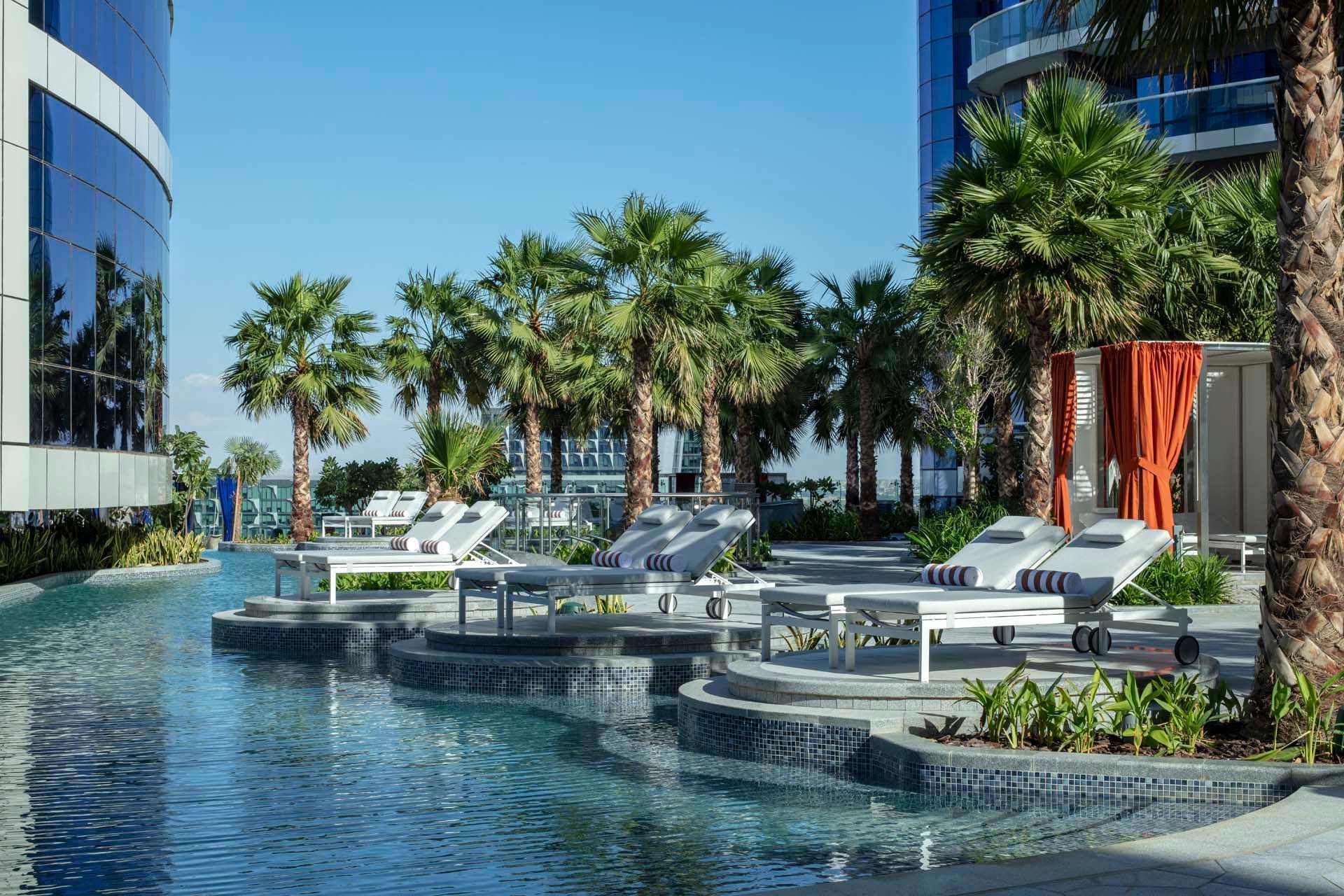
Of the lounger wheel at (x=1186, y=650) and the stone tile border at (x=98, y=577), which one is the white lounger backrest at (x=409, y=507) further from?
the lounger wheel at (x=1186, y=650)

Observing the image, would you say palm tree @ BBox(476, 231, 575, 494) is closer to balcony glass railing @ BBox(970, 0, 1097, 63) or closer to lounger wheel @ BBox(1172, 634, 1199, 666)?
balcony glass railing @ BBox(970, 0, 1097, 63)

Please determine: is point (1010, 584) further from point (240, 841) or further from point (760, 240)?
point (760, 240)

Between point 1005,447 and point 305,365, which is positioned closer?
point 1005,447

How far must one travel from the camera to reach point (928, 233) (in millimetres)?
18078

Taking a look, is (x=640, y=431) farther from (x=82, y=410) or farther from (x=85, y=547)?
(x=85, y=547)

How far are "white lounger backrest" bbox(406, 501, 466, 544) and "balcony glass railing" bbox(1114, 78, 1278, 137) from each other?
24.6 m

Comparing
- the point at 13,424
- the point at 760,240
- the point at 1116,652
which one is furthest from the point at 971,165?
the point at 13,424

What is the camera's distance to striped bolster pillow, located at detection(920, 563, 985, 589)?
31.7 feet

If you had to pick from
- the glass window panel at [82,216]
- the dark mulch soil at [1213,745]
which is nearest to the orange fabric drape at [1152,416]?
→ the dark mulch soil at [1213,745]

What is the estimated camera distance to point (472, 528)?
13961mm

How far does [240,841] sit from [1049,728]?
3.90m

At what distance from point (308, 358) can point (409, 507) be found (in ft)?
14.5

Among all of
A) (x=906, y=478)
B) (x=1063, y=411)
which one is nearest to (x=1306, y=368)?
(x=1063, y=411)

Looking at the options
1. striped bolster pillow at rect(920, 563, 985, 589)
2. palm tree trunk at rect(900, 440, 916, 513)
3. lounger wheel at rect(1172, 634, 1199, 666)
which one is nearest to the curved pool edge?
lounger wheel at rect(1172, 634, 1199, 666)
